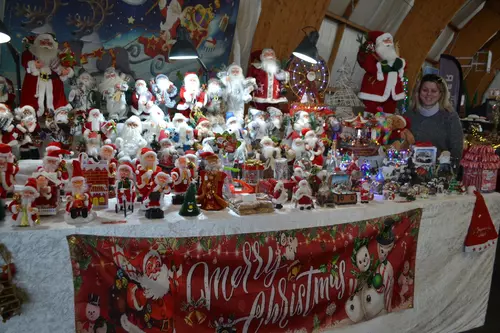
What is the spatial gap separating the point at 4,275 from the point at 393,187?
2.20m

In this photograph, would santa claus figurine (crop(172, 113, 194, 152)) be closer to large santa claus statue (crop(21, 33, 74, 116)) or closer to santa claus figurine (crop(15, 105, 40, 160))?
large santa claus statue (crop(21, 33, 74, 116))

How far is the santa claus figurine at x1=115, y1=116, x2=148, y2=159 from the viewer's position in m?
3.12

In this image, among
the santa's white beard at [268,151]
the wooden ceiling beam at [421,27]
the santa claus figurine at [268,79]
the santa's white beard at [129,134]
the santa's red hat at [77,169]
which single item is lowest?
the santa's red hat at [77,169]

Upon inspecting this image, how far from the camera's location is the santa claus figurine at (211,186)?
2264 millimetres

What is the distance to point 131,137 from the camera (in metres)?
3.16

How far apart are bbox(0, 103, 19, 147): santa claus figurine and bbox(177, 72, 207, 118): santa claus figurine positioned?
4.24ft

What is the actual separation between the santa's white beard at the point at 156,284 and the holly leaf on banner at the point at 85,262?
25cm

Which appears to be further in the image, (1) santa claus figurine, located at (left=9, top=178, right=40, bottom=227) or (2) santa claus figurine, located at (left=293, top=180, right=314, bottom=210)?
(2) santa claus figurine, located at (left=293, top=180, right=314, bottom=210)

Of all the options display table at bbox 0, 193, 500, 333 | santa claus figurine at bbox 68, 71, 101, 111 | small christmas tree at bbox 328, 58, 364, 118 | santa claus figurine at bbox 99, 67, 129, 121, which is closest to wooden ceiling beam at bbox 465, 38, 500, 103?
small christmas tree at bbox 328, 58, 364, 118

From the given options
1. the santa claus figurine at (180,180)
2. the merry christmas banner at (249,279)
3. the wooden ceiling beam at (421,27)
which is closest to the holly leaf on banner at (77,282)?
the merry christmas banner at (249,279)

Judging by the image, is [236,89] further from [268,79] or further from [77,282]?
[77,282]

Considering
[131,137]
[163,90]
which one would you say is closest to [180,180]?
[131,137]

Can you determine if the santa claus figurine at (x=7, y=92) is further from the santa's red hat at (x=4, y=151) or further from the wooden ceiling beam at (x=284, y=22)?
the wooden ceiling beam at (x=284, y=22)

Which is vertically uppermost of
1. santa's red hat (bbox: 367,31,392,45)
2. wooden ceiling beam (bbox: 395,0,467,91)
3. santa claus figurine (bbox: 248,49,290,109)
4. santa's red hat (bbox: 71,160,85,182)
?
wooden ceiling beam (bbox: 395,0,467,91)
